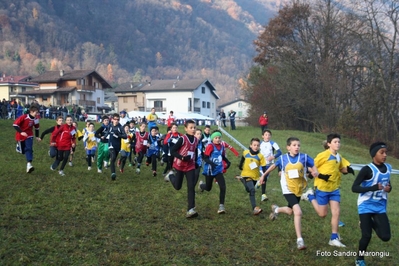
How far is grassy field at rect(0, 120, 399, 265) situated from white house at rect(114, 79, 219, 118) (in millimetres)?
65861

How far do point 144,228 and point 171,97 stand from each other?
2886 inches

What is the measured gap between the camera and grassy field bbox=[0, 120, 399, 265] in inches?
262

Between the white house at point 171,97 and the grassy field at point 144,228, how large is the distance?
65.9m

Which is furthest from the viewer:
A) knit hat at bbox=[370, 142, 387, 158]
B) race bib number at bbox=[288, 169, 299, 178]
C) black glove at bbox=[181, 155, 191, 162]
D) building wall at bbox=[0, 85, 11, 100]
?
building wall at bbox=[0, 85, 11, 100]

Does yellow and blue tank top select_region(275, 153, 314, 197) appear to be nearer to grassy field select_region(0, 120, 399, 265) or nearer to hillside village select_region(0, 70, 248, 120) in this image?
grassy field select_region(0, 120, 399, 265)

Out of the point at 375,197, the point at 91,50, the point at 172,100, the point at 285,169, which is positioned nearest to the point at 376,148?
the point at 375,197

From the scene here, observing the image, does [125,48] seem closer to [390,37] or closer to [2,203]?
[390,37]

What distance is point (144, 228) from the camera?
8.15 m

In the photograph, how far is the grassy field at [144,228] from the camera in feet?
21.8

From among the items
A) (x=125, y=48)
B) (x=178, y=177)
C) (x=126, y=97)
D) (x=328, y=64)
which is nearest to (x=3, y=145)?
(x=178, y=177)

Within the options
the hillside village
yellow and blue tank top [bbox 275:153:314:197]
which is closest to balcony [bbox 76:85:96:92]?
the hillside village

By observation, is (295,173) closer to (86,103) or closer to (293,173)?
(293,173)

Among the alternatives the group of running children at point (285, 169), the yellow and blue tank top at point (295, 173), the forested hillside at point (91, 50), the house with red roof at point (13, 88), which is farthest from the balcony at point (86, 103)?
the yellow and blue tank top at point (295, 173)

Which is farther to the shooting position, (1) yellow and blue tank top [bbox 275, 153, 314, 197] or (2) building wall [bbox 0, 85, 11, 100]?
(2) building wall [bbox 0, 85, 11, 100]
